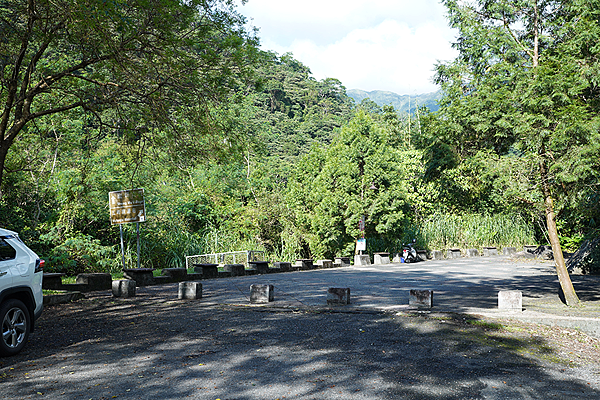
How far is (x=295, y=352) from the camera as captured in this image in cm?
582

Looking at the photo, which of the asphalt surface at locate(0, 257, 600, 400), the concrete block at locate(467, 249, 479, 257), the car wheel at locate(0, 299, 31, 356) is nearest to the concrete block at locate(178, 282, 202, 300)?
the asphalt surface at locate(0, 257, 600, 400)

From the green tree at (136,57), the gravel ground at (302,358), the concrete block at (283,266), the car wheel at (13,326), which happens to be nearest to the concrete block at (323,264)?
the concrete block at (283,266)

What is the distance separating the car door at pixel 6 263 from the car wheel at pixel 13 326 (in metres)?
0.28

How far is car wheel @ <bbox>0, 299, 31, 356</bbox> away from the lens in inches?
227

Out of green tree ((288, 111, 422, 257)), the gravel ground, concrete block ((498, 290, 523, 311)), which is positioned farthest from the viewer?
green tree ((288, 111, 422, 257))

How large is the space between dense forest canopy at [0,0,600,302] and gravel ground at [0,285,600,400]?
3.39 meters

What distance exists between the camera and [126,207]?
1377cm

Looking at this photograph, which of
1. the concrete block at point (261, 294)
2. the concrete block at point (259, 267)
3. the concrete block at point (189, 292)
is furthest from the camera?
the concrete block at point (259, 267)

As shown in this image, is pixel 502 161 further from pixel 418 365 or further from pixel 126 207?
pixel 126 207

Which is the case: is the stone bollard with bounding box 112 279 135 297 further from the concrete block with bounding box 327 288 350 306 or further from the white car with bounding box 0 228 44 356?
the concrete block with bounding box 327 288 350 306

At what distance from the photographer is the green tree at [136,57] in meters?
8.83

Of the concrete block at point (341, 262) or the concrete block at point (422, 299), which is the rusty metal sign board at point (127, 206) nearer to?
the concrete block at point (422, 299)

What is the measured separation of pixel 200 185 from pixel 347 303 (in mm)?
18976

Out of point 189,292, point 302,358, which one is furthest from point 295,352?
point 189,292
